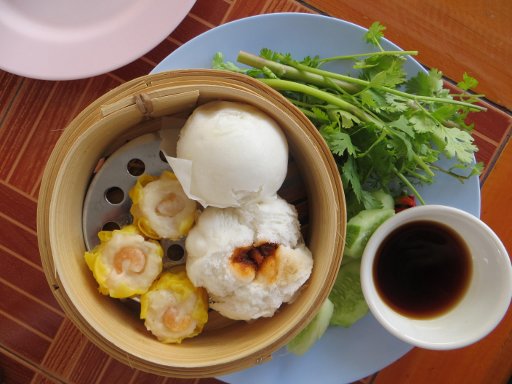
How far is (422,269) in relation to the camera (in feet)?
3.13

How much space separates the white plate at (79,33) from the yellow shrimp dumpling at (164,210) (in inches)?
13.1

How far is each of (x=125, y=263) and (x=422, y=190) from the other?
503mm

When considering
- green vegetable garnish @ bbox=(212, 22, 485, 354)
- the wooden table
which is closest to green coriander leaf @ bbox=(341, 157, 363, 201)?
green vegetable garnish @ bbox=(212, 22, 485, 354)

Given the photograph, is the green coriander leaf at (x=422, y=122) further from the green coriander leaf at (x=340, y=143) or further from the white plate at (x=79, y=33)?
the white plate at (x=79, y=33)

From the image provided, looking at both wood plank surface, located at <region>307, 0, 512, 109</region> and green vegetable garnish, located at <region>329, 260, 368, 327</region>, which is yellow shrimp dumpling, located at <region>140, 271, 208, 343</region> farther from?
wood plank surface, located at <region>307, 0, 512, 109</region>

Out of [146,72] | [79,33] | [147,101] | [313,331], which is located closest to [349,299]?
[313,331]

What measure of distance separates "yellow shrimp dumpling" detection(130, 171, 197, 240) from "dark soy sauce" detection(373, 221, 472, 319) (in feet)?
1.09

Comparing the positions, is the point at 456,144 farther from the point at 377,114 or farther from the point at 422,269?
the point at 422,269

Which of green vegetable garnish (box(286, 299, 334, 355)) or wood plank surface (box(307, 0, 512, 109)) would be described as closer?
green vegetable garnish (box(286, 299, 334, 355))

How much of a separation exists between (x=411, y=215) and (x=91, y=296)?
50cm

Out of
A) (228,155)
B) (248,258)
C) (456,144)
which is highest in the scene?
(456,144)

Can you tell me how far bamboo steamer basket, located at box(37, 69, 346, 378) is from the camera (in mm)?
730

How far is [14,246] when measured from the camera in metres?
1.13

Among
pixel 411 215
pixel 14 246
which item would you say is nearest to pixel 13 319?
pixel 14 246
